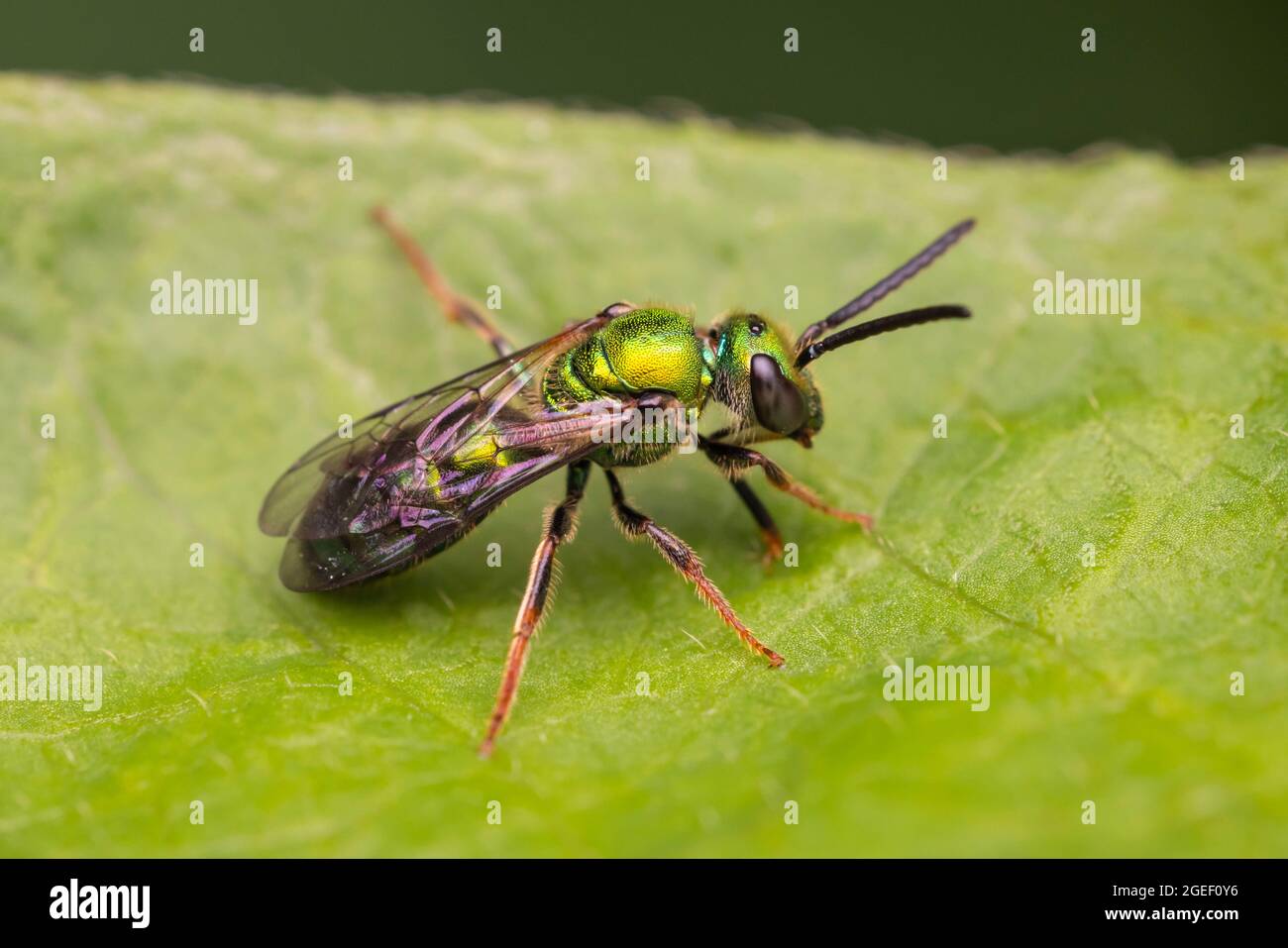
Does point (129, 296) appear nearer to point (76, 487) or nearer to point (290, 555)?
point (76, 487)

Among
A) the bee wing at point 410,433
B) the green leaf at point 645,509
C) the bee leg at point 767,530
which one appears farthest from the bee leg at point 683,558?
the bee wing at point 410,433

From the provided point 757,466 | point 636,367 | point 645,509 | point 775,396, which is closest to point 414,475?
point 636,367

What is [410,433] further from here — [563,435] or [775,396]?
[775,396]

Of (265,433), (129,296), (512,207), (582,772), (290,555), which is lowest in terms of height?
(582,772)

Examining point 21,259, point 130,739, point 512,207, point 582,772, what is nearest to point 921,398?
point 512,207

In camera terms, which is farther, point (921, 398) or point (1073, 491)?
point (921, 398)

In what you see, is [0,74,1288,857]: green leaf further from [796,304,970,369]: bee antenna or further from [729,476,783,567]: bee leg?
[796,304,970,369]: bee antenna

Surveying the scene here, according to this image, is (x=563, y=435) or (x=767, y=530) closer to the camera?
(x=563, y=435)
